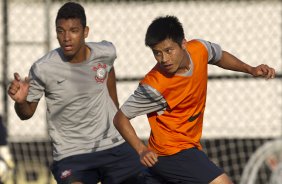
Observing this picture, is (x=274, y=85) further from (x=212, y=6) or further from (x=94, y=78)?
(x=94, y=78)

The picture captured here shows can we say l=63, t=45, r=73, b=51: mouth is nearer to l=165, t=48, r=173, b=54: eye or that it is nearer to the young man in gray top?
the young man in gray top

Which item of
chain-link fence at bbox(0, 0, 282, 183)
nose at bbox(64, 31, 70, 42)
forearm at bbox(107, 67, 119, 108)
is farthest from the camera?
chain-link fence at bbox(0, 0, 282, 183)

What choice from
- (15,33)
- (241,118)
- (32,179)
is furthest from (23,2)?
(241,118)

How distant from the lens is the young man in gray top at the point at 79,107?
7195 millimetres

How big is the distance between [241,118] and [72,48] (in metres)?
4.54

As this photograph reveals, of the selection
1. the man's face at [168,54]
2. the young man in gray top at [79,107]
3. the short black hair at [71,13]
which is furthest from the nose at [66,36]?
the man's face at [168,54]

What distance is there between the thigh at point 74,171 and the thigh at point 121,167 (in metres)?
0.11

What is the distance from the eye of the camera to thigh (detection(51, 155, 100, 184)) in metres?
7.25

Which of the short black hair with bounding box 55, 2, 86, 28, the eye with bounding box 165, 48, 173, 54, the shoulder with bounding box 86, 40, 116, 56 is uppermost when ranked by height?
the short black hair with bounding box 55, 2, 86, 28

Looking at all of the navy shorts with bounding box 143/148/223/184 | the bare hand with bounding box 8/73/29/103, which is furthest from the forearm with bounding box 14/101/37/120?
the navy shorts with bounding box 143/148/223/184

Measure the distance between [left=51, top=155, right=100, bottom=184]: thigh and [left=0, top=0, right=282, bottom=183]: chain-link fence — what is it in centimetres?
376

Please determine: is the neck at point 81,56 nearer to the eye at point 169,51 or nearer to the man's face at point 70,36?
the man's face at point 70,36

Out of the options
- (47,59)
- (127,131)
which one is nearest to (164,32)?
(127,131)

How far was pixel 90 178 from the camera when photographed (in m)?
7.33
